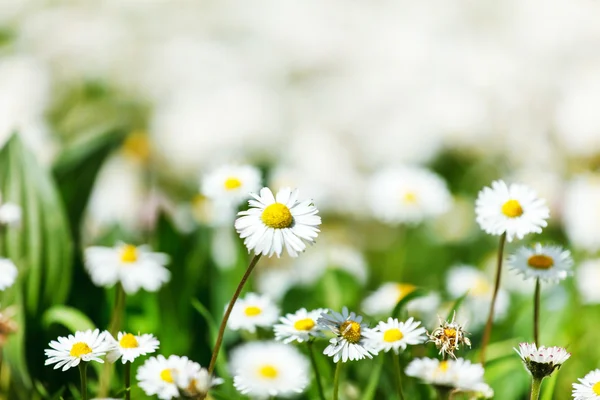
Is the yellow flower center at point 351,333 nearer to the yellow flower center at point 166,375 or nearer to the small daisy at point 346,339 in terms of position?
the small daisy at point 346,339

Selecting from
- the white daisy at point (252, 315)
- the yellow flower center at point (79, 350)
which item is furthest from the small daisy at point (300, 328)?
the yellow flower center at point (79, 350)

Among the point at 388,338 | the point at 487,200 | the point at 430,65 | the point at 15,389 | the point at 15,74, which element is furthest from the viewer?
the point at 430,65

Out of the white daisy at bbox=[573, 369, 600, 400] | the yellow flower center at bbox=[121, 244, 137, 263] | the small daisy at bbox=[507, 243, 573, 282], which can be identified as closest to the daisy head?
the white daisy at bbox=[573, 369, 600, 400]

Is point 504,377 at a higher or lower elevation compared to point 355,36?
lower

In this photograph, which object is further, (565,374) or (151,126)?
(151,126)

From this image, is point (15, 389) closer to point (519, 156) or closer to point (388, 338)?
point (388, 338)

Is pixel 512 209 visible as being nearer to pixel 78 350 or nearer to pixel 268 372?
pixel 268 372

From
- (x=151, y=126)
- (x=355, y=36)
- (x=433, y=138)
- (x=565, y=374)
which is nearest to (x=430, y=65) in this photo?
(x=355, y=36)
